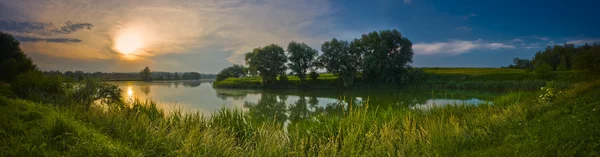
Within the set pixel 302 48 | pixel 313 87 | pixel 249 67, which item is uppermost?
pixel 302 48

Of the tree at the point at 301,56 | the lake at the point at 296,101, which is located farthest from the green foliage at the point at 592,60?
the tree at the point at 301,56

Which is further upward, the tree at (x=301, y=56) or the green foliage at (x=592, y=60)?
the tree at (x=301, y=56)

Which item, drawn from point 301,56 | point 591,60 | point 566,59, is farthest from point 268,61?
point 566,59

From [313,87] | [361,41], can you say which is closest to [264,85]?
[313,87]

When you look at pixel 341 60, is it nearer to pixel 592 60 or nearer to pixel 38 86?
pixel 592 60

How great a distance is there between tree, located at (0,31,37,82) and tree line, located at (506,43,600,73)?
112 ft

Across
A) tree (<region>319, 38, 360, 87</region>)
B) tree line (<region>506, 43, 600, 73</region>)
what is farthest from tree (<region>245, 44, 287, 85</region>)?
tree line (<region>506, 43, 600, 73</region>)

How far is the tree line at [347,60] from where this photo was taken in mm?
47344

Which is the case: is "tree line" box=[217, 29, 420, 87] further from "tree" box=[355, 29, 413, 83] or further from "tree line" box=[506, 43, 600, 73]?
"tree line" box=[506, 43, 600, 73]

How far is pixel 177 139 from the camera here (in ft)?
21.3

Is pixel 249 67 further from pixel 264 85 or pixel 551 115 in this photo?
pixel 551 115

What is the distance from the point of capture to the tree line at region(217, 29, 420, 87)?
155ft

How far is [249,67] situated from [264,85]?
411 cm

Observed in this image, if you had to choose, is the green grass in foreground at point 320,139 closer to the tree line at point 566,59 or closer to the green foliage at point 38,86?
the green foliage at point 38,86
